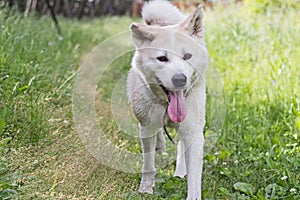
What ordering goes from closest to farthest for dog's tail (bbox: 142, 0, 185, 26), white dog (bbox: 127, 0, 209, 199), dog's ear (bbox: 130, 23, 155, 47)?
white dog (bbox: 127, 0, 209, 199) → dog's ear (bbox: 130, 23, 155, 47) → dog's tail (bbox: 142, 0, 185, 26)

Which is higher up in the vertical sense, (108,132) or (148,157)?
(148,157)

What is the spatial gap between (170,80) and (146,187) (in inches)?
34.1

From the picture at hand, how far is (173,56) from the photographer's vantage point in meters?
2.67

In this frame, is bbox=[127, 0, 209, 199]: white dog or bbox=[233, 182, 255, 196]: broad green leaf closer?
bbox=[127, 0, 209, 199]: white dog

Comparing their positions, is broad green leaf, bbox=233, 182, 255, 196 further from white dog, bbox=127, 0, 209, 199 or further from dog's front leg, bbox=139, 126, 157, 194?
dog's front leg, bbox=139, 126, 157, 194

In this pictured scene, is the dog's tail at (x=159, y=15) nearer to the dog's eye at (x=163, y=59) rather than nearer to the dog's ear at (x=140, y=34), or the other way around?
the dog's ear at (x=140, y=34)

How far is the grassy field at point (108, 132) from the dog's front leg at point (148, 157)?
6 cm

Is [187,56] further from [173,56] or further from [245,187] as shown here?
[245,187]

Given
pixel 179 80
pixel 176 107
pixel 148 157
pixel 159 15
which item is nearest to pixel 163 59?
pixel 179 80

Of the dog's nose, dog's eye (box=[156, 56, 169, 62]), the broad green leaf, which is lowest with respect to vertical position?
the broad green leaf

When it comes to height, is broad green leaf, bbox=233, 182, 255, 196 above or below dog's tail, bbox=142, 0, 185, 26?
below

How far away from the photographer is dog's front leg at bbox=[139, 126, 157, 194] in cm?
317

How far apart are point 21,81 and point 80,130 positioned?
67cm

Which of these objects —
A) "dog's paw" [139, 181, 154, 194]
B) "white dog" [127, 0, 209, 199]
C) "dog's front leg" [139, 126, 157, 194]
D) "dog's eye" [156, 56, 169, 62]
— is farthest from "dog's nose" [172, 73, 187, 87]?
"dog's paw" [139, 181, 154, 194]
